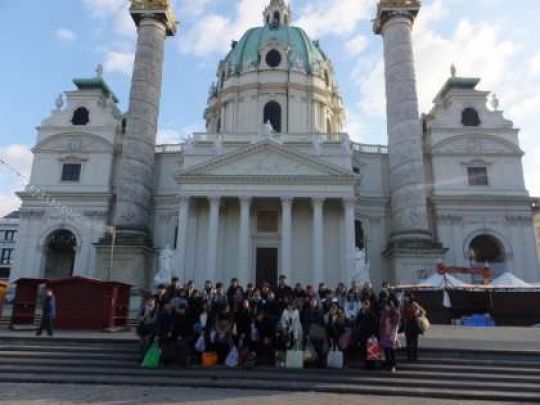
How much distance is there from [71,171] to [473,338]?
29.4 m

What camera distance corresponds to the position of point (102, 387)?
9273 mm

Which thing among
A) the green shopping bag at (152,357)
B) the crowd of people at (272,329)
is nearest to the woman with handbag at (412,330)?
the crowd of people at (272,329)

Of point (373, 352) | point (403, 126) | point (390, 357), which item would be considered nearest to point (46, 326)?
point (373, 352)

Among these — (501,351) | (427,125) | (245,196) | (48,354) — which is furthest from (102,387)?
(427,125)

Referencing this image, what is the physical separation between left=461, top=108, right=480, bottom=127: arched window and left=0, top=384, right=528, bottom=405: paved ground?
30032 millimetres

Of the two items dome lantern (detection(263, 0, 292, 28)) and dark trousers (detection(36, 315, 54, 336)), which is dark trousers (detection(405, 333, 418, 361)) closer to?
dark trousers (detection(36, 315, 54, 336))

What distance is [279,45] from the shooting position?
43344mm

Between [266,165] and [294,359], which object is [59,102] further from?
[294,359]

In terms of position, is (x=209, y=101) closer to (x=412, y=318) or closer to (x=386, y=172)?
(x=386, y=172)

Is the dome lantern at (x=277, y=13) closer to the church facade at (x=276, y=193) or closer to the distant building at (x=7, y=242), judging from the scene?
the church facade at (x=276, y=193)

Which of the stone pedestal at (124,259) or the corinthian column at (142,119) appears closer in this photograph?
the stone pedestal at (124,259)

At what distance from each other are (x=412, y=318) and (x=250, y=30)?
138ft

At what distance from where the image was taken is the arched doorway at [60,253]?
33.6 m

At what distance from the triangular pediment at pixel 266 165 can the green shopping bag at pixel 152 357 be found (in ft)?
63.7
